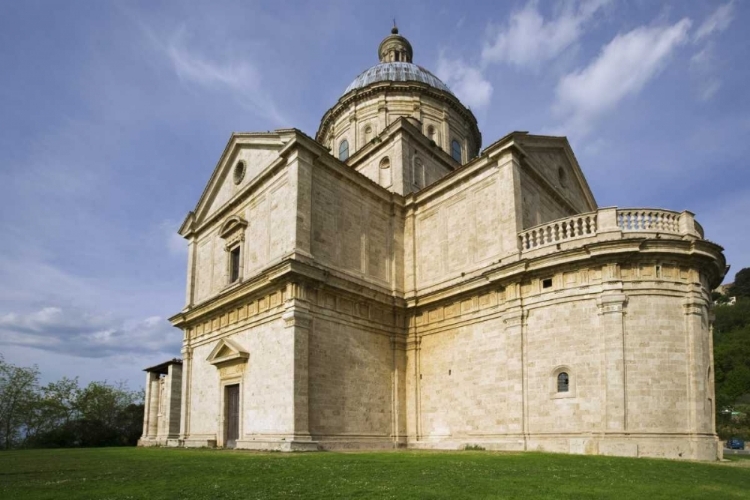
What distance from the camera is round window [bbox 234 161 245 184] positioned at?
2400 cm

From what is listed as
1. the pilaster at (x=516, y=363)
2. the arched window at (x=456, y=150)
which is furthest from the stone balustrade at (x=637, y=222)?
the arched window at (x=456, y=150)

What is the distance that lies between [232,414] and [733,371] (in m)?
54.1

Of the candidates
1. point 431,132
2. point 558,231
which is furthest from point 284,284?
point 431,132

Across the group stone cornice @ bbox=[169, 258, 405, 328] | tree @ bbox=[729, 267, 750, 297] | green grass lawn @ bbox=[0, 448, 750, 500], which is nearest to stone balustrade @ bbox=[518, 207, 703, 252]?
green grass lawn @ bbox=[0, 448, 750, 500]

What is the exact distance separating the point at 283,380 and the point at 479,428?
22.8ft

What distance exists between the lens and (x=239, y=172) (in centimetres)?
2431

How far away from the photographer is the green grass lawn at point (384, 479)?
26.6 ft

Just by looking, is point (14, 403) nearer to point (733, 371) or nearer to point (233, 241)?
point (233, 241)

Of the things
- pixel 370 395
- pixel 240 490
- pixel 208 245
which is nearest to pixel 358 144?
pixel 208 245

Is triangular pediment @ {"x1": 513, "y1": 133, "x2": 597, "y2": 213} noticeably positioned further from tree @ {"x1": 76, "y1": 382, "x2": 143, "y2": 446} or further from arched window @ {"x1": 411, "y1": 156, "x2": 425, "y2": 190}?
tree @ {"x1": 76, "y1": 382, "x2": 143, "y2": 446}

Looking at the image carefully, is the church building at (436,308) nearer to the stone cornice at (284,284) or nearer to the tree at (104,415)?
the stone cornice at (284,284)

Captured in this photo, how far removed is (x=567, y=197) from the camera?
2447 cm

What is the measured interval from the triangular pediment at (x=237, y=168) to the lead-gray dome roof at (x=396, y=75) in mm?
11193

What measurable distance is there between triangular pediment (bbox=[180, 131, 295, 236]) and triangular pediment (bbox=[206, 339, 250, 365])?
645 centimetres
